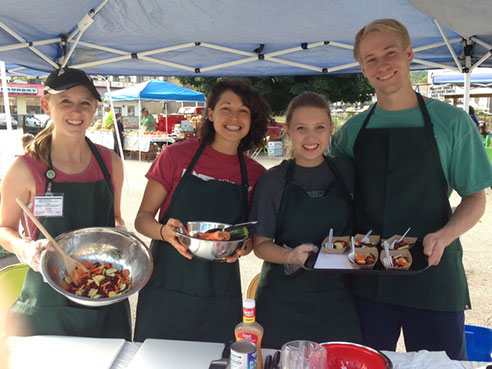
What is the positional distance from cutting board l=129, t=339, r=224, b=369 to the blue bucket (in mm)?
1556

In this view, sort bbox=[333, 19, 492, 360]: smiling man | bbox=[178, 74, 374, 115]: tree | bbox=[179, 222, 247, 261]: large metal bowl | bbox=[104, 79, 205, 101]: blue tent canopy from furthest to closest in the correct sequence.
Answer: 1. bbox=[178, 74, 374, 115]: tree
2. bbox=[104, 79, 205, 101]: blue tent canopy
3. bbox=[333, 19, 492, 360]: smiling man
4. bbox=[179, 222, 247, 261]: large metal bowl

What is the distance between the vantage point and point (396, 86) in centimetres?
183

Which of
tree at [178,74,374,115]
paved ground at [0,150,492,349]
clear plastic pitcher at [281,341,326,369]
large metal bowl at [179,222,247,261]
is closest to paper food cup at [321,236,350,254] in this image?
large metal bowl at [179,222,247,261]

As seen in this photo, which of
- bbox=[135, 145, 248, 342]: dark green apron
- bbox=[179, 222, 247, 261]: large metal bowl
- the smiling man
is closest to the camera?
bbox=[179, 222, 247, 261]: large metal bowl

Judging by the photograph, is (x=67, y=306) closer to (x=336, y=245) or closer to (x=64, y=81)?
(x=64, y=81)

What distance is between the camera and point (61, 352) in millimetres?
1506

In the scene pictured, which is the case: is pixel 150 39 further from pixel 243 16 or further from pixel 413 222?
pixel 413 222

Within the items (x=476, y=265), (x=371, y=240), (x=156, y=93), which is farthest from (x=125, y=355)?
(x=156, y=93)

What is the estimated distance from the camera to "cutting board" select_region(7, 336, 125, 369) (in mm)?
1416

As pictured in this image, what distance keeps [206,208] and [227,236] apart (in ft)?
1.19

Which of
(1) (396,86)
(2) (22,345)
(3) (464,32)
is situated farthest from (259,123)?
(2) (22,345)

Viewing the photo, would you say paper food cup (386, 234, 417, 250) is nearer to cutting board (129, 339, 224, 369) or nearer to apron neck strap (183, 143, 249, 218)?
apron neck strap (183, 143, 249, 218)

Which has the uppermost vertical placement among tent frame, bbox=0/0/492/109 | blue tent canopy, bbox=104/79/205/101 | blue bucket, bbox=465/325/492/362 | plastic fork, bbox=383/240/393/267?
blue tent canopy, bbox=104/79/205/101

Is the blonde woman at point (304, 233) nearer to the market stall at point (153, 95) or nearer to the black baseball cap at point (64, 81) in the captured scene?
the black baseball cap at point (64, 81)
